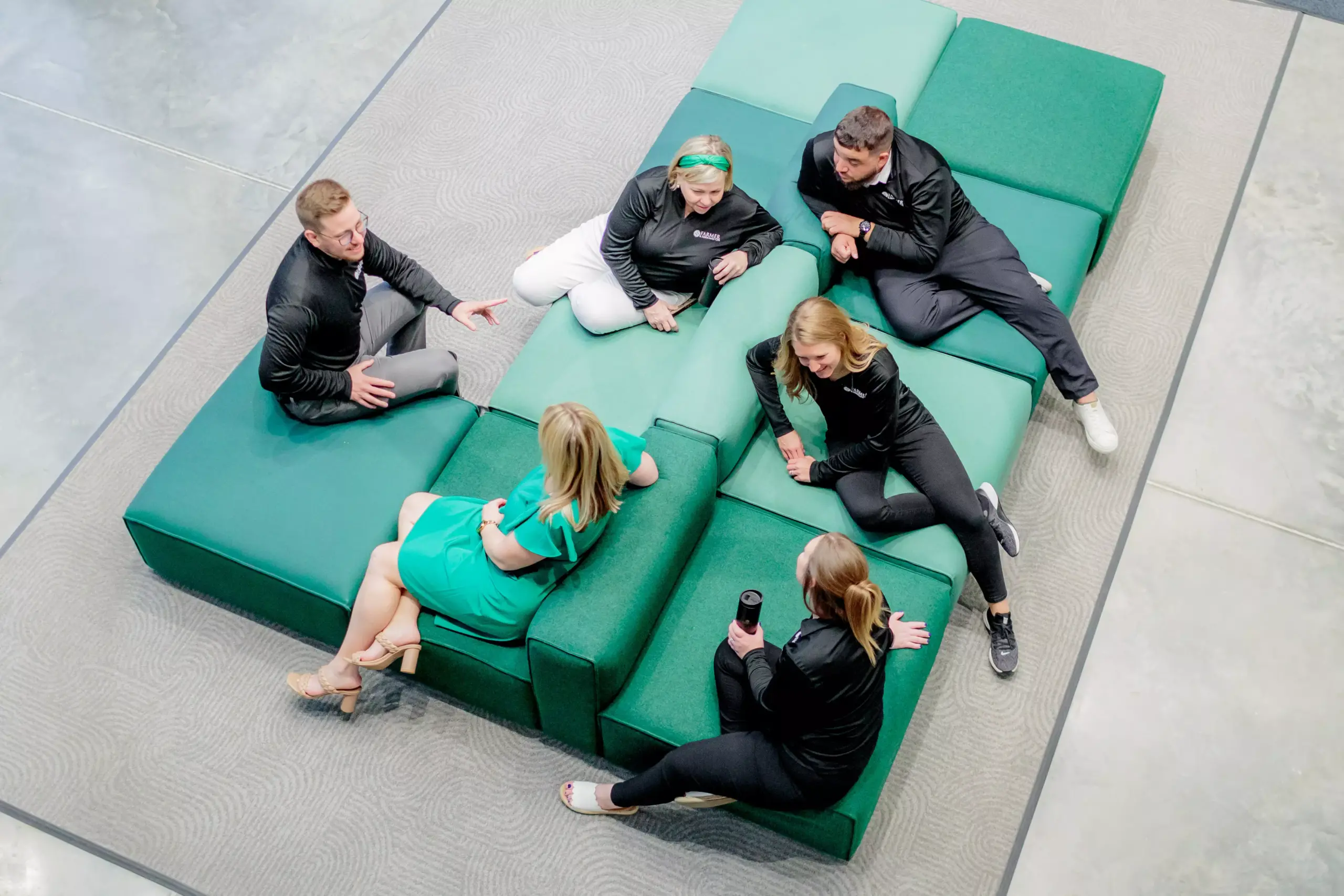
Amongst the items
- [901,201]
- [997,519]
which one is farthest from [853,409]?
[901,201]

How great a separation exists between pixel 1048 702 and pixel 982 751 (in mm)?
272

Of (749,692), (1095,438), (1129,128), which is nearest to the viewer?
(749,692)

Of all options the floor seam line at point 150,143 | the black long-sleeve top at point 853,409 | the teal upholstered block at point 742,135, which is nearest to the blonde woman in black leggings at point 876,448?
the black long-sleeve top at point 853,409

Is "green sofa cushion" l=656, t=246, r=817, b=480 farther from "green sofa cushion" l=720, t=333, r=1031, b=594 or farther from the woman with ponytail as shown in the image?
the woman with ponytail

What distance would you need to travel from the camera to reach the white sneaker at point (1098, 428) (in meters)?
4.06

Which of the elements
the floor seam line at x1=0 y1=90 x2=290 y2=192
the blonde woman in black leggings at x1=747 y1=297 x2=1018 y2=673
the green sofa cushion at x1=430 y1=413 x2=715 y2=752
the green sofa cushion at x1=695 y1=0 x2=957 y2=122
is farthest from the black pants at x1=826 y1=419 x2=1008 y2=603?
the floor seam line at x1=0 y1=90 x2=290 y2=192

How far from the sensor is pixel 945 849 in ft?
11.1

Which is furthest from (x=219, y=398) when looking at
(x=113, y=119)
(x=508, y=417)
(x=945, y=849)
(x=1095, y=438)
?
(x=1095, y=438)

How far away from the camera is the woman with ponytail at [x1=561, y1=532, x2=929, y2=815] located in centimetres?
281

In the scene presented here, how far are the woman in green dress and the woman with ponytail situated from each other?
0.51m

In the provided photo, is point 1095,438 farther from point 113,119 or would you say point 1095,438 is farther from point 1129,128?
point 113,119

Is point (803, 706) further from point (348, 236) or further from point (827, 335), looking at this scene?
point (348, 236)

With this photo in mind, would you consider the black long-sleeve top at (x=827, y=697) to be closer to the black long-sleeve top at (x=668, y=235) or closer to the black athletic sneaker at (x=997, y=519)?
the black athletic sneaker at (x=997, y=519)

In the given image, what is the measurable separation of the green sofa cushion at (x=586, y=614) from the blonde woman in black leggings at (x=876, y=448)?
0.32 metres
